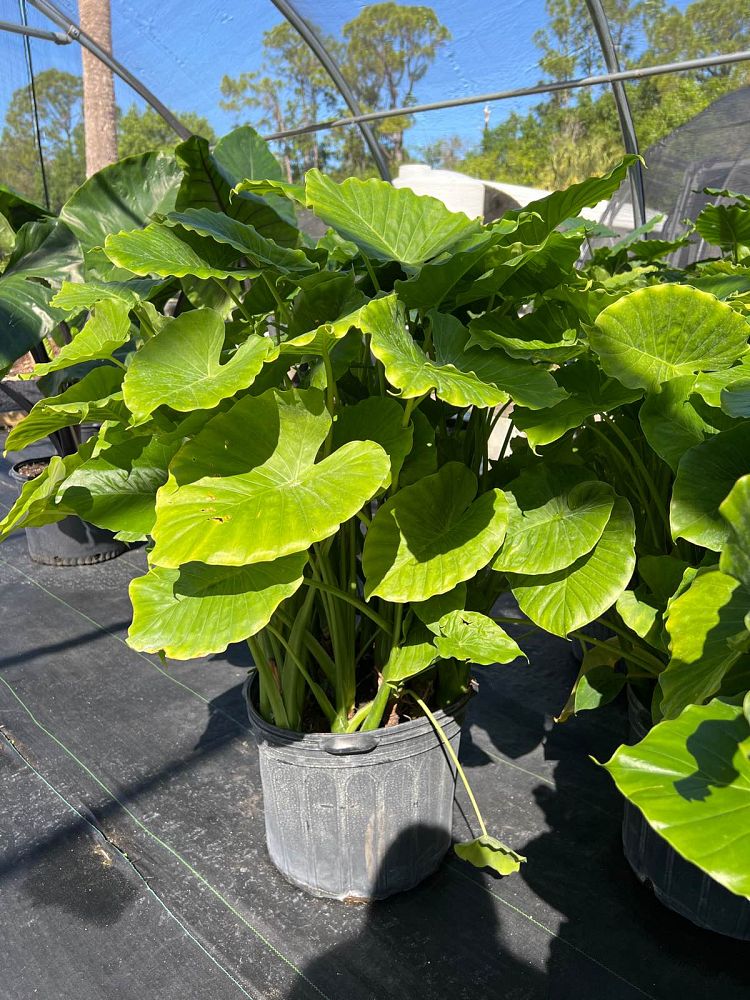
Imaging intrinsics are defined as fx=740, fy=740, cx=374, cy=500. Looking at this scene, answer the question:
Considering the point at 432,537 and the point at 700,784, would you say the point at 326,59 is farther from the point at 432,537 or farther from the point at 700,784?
the point at 700,784

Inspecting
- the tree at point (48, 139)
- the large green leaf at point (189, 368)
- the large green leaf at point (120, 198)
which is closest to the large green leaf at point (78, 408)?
the large green leaf at point (189, 368)

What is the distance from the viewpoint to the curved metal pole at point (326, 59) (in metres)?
4.00

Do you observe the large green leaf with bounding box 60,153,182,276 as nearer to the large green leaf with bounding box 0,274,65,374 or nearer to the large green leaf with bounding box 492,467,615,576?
the large green leaf with bounding box 0,274,65,374

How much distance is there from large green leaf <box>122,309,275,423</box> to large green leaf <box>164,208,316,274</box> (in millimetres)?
98

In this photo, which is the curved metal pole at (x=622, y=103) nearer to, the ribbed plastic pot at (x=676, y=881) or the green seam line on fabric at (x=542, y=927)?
the ribbed plastic pot at (x=676, y=881)

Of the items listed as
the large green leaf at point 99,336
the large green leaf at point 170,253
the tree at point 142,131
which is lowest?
the large green leaf at point 99,336

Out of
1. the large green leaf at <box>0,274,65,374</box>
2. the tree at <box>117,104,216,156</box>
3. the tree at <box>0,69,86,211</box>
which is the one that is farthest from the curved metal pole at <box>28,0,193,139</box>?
the tree at <box>117,104,216,156</box>

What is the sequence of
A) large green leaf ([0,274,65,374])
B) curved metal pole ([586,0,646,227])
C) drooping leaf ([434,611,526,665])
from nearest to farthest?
drooping leaf ([434,611,526,665]) < large green leaf ([0,274,65,374]) < curved metal pole ([586,0,646,227])

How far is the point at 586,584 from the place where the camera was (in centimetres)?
95

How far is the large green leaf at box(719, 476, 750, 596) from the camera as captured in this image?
0.56 m

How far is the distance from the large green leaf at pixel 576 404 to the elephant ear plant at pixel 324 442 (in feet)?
0.17

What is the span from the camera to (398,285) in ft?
3.07

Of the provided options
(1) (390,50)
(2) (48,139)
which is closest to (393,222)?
(1) (390,50)

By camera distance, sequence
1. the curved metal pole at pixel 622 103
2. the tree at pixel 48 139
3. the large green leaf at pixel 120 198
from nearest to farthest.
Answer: the large green leaf at pixel 120 198
the curved metal pole at pixel 622 103
the tree at pixel 48 139
